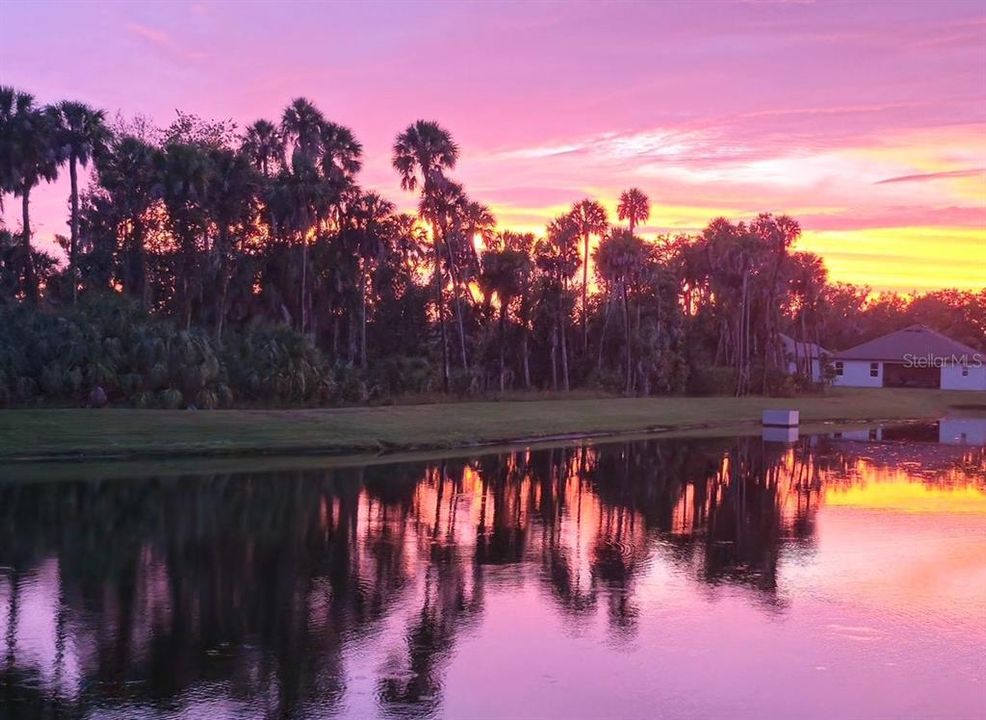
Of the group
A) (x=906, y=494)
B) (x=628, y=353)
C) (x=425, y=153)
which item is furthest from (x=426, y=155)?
(x=906, y=494)

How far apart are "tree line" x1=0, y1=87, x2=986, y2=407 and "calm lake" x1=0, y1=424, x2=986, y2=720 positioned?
1694cm

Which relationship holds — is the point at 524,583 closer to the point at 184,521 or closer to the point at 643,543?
the point at 643,543

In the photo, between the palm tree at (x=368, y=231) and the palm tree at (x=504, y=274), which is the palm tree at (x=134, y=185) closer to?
the palm tree at (x=368, y=231)

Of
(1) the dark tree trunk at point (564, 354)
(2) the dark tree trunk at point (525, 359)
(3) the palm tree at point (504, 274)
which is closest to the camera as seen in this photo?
(3) the palm tree at point (504, 274)

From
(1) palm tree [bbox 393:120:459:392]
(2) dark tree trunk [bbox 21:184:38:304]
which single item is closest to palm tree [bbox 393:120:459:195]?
(1) palm tree [bbox 393:120:459:392]

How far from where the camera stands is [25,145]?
48.2 meters

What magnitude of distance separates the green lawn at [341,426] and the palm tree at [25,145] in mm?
20056

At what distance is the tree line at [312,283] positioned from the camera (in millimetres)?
38812

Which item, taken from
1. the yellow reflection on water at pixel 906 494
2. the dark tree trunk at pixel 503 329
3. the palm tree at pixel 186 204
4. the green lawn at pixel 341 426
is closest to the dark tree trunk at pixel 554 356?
the dark tree trunk at pixel 503 329

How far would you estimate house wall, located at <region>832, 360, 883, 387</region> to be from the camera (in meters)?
89.4

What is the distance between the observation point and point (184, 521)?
17.6 meters

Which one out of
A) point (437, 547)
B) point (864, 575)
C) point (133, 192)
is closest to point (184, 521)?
point (437, 547)

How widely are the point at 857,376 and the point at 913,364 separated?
15.9ft

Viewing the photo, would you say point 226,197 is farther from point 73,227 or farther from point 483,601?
point 483,601
